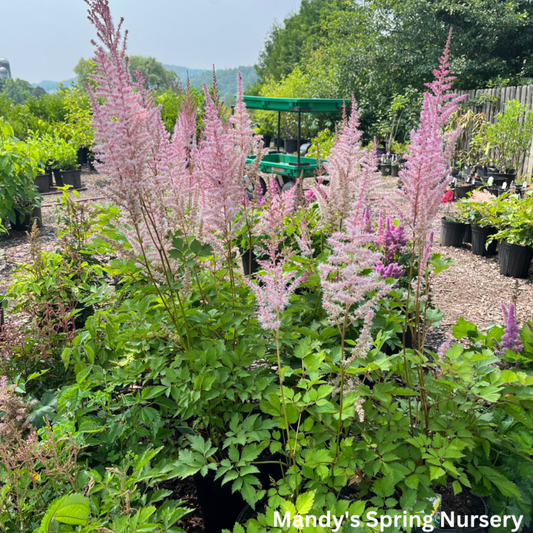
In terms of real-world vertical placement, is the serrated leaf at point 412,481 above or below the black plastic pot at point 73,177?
below

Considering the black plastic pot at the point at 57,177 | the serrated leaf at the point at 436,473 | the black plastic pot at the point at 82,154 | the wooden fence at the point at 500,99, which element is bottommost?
the serrated leaf at the point at 436,473

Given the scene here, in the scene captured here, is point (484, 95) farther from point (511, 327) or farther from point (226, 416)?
point (226, 416)

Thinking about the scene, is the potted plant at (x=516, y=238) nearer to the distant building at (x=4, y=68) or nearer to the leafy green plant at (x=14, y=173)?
the leafy green plant at (x=14, y=173)

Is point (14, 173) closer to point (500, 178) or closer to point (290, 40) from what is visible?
point (500, 178)

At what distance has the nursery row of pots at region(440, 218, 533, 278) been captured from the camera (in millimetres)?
5184

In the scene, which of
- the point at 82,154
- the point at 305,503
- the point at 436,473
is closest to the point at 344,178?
the point at 436,473

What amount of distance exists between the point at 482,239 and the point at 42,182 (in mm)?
10431

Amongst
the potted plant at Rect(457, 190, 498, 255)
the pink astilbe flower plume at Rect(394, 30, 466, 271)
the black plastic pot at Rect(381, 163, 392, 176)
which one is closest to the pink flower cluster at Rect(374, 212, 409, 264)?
the pink astilbe flower plume at Rect(394, 30, 466, 271)

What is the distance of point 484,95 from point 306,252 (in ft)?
48.8

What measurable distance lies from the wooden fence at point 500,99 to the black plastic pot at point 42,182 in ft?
41.2

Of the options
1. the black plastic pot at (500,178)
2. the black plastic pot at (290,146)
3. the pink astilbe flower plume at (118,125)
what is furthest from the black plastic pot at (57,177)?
the black plastic pot at (500,178)

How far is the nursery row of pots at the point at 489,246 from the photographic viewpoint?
5.18 metres

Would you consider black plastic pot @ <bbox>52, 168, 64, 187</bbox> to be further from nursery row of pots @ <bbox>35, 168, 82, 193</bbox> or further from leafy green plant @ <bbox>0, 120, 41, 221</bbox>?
leafy green plant @ <bbox>0, 120, 41, 221</bbox>

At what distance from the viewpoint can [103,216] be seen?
10.9 ft
